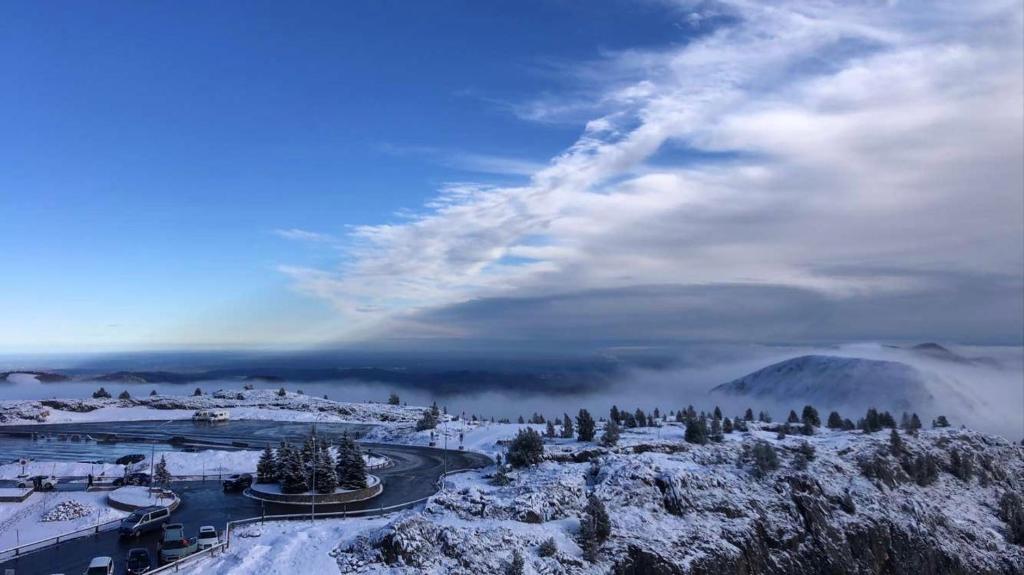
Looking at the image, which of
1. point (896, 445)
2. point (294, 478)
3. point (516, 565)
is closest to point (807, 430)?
point (896, 445)

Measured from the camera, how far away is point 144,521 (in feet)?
103

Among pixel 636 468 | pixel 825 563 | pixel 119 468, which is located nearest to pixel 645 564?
pixel 636 468

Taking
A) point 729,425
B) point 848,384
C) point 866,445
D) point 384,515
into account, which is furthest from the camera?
point 848,384

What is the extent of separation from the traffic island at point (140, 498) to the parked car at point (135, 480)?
1688 mm

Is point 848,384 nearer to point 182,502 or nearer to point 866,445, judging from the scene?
point 866,445

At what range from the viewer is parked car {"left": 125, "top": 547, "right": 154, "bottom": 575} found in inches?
987

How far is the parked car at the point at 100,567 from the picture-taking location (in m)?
24.1

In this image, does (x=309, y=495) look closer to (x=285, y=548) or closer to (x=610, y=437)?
(x=285, y=548)

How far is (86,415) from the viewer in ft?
269

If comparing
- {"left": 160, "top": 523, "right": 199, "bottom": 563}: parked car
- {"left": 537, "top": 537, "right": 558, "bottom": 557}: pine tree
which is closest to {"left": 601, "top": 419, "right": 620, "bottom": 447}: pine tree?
{"left": 537, "top": 537, "right": 558, "bottom": 557}: pine tree

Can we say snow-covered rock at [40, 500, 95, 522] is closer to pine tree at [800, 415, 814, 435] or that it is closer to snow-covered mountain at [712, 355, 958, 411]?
pine tree at [800, 415, 814, 435]

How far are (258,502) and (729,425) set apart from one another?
45.1 metres

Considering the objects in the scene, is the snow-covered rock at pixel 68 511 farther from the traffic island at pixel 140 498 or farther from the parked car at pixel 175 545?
the parked car at pixel 175 545

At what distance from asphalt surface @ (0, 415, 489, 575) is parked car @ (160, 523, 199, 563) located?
884mm
